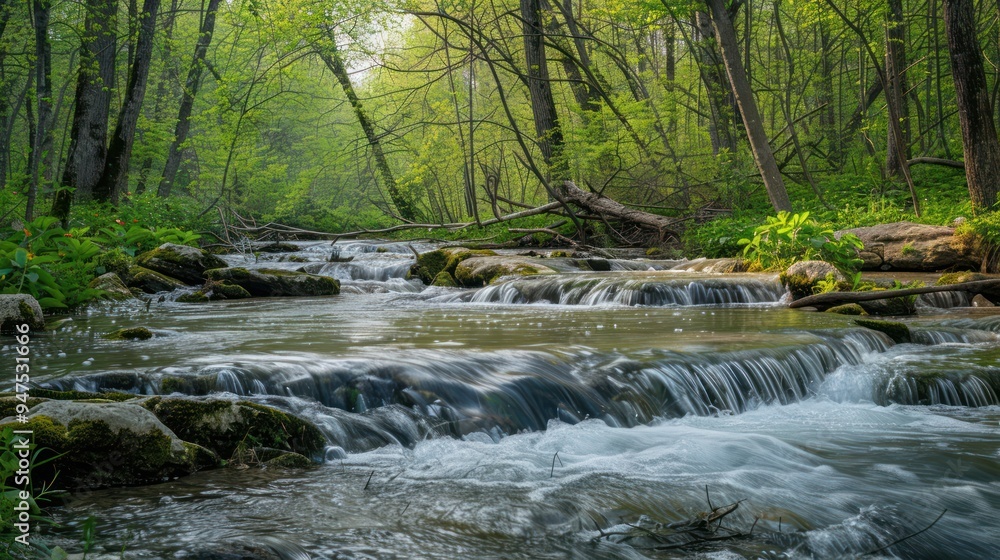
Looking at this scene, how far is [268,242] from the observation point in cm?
2020

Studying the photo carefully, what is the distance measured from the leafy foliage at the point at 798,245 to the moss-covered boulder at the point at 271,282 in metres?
7.38

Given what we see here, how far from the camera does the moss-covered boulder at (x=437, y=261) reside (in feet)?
47.9

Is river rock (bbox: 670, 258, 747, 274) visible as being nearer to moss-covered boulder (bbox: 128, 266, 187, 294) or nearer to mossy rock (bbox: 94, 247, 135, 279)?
moss-covered boulder (bbox: 128, 266, 187, 294)

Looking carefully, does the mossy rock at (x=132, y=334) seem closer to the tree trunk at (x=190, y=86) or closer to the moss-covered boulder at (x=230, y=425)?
the moss-covered boulder at (x=230, y=425)

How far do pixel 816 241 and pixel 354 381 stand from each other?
7999mm

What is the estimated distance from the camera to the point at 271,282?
1310cm

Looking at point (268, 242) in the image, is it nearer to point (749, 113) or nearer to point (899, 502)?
point (749, 113)

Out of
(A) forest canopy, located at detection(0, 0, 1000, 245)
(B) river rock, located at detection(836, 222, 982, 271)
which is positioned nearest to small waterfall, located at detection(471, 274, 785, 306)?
(A) forest canopy, located at detection(0, 0, 1000, 245)

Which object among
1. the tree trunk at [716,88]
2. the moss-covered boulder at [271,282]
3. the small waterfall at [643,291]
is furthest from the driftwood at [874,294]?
the tree trunk at [716,88]

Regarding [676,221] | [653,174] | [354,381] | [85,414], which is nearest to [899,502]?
[354,381]

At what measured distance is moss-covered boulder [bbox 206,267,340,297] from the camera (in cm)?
1302

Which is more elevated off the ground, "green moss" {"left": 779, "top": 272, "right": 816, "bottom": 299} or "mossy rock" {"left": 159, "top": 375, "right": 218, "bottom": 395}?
"green moss" {"left": 779, "top": 272, "right": 816, "bottom": 299}

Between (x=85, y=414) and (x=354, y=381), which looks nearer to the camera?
(x=85, y=414)

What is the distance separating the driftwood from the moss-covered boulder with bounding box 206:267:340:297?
7920mm
